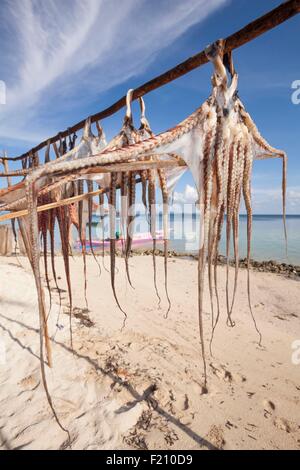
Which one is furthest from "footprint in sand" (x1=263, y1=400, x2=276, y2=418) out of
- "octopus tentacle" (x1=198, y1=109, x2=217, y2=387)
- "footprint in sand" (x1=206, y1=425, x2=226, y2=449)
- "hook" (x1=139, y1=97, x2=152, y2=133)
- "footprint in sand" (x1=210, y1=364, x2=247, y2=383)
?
"hook" (x1=139, y1=97, x2=152, y2=133)

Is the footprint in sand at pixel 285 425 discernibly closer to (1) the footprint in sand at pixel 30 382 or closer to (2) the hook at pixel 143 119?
(1) the footprint in sand at pixel 30 382

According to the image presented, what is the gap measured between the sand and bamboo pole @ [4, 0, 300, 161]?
10.2ft

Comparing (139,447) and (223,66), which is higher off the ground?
(223,66)

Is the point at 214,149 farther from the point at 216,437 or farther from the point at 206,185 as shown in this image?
the point at 216,437

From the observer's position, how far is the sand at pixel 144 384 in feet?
9.69

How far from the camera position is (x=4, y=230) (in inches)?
510

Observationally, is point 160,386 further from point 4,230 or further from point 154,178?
point 4,230

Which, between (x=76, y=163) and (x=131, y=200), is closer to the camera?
(x=76, y=163)

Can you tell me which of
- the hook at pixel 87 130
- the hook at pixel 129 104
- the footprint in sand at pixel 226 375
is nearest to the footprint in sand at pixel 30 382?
the footprint in sand at pixel 226 375

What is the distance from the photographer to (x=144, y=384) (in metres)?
3.78

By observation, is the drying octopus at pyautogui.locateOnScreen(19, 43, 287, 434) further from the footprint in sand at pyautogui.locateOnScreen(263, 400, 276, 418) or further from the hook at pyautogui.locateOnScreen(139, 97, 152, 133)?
the footprint in sand at pyautogui.locateOnScreen(263, 400, 276, 418)

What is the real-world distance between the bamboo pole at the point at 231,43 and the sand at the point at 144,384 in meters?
3.11
